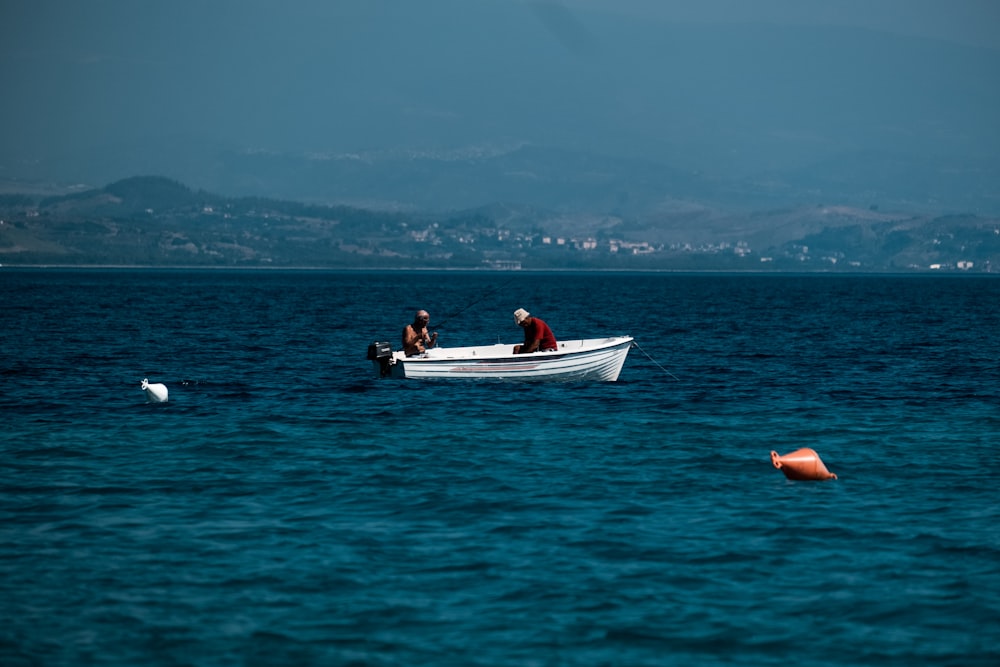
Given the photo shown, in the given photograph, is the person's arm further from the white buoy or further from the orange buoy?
the orange buoy

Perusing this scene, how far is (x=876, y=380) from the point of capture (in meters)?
41.1

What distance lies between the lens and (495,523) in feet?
65.8

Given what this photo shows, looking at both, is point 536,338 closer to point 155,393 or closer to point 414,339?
point 414,339

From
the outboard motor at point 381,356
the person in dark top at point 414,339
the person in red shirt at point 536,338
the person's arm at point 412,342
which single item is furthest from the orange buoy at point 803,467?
the outboard motor at point 381,356

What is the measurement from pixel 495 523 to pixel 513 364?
58.6 feet

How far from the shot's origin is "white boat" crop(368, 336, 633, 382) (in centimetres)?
3769

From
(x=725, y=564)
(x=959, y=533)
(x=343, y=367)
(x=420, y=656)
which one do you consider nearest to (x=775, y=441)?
(x=959, y=533)

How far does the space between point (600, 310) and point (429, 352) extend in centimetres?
6764

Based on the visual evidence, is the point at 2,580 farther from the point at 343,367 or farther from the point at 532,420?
the point at 343,367

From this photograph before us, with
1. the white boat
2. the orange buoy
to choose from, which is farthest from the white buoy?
the orange buoy

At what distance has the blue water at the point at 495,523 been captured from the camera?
15039mm

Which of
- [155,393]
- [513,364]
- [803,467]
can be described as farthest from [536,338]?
[803,467]

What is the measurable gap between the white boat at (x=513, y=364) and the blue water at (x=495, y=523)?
0.51m

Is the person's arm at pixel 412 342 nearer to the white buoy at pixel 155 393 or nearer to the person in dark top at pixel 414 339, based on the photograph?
the person in dark top at pixel 414 339
